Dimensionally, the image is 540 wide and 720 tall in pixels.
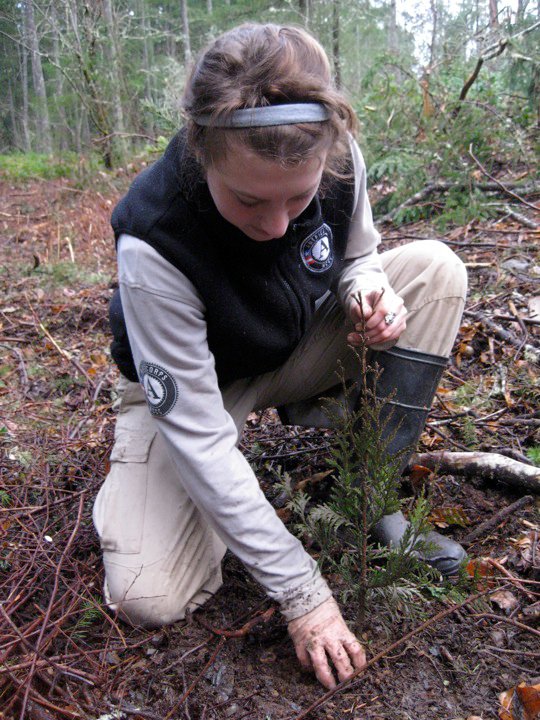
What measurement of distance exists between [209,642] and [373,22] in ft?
64.7

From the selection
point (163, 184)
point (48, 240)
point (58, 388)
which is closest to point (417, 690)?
point (163, 184)

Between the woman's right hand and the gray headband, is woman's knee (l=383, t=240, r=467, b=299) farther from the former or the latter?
the woman's right hand

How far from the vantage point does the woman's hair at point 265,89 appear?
1527 mm

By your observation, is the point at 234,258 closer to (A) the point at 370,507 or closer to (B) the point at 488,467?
(A) the point at 370,507

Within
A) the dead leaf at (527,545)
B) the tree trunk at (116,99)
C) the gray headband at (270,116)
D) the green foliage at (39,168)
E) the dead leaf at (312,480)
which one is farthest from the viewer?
the green foliage at (39,168)

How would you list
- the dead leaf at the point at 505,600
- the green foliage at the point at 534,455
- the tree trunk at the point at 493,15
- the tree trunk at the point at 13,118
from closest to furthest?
the dead leaf at the point at 505,600 < the green foliage at the point at 534,455 < the tree trunk at the point at 493,15 < the tree trunk at the point at 13,118

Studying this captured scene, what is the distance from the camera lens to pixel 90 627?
2.08m

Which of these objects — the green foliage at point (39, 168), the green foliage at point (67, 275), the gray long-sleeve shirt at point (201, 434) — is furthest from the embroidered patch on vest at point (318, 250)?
the green foliage at point (39, 168)

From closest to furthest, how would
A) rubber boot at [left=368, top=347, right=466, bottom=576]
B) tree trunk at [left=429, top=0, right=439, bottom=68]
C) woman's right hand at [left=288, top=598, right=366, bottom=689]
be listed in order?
woman's right hand at [left=288, top=598, right=366, bottom=689] < rubber boot at [left=368, top=347, right=466, bottom=576] < tree trunk at [left=429, top=0, right=439, bottom=68]

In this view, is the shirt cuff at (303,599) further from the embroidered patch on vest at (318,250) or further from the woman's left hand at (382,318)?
the embroidered patch on vest at (318,250)

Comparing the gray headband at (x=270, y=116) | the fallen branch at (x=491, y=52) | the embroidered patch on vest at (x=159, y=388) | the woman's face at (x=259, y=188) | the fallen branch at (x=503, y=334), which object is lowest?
the fallen branch at (x=503, y=334)

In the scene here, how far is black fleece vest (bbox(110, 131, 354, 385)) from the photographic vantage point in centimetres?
185

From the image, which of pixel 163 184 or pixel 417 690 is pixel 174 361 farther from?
pixel 417 690

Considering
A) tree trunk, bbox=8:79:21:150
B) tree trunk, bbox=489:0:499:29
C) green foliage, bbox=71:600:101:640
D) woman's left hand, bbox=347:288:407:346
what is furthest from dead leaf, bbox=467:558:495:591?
tree trunk, bbox=8:79:21:150
